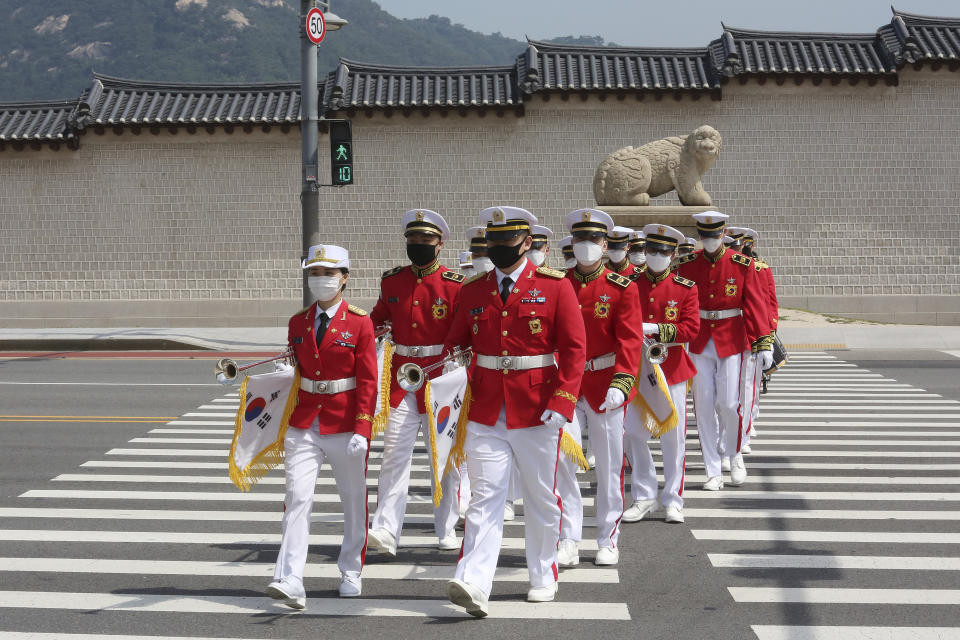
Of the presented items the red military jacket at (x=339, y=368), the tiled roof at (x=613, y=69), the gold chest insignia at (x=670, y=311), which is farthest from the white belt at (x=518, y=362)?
the tiled roof at (x=613, y=69)

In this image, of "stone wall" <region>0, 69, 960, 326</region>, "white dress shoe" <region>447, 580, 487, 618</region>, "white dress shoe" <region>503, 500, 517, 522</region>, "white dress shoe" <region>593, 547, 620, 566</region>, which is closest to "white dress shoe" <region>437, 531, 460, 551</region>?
"white dress shoe" <region>503, 500, 517, 522</region>

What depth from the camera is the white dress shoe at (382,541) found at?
7.45m

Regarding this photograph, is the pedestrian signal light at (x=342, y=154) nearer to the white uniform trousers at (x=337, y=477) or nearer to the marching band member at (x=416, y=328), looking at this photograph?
the marching band member at (x=416, y=328)

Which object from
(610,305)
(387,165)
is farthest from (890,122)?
(610,305)

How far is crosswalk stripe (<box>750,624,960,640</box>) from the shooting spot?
5.91m

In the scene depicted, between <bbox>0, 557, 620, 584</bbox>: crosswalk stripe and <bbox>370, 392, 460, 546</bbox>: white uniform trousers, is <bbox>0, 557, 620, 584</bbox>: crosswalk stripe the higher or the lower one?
the lower one

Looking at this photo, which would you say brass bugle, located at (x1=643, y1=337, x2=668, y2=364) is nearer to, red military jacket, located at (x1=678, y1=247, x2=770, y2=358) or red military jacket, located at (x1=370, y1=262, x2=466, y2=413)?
red military jacket, located at (x1=370, y1=262, x2=466, y2=413)

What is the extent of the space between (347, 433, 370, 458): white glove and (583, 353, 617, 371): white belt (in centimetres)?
187

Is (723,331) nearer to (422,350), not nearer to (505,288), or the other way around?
(422,350)

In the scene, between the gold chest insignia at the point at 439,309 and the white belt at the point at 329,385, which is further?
the gold chest insignia at the point at 439,309

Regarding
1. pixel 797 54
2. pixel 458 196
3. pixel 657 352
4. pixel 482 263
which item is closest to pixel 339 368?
pixel 657 352

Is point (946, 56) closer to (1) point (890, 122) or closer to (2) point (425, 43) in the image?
(1) point (890, 122)

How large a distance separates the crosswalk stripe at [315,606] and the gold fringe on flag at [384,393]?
1.08 m

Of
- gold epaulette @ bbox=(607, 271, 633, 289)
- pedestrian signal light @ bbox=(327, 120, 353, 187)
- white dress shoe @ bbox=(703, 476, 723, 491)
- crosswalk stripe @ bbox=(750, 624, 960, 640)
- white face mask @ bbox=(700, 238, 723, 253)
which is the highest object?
pedestrian signal light @ bbox=(327, 120, 353, 187)
